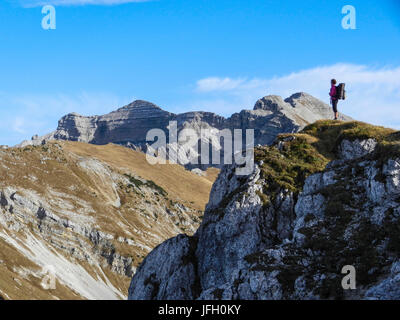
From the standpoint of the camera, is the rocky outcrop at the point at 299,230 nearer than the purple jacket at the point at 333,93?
Yes

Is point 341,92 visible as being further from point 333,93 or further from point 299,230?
point 299,230

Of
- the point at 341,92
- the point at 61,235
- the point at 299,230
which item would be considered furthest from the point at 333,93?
the point at 61,235

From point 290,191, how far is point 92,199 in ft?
509

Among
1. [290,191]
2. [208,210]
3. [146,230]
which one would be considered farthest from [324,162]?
[146,230]

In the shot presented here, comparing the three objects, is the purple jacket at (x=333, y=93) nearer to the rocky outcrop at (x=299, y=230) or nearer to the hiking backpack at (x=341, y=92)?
the hiking backpack at (x=341, y=92)

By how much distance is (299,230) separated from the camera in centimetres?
3294

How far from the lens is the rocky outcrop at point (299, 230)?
2784 centimetres

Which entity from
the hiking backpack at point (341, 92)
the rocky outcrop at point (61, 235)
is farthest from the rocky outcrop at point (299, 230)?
the rocky outcrop at point (61, 235)

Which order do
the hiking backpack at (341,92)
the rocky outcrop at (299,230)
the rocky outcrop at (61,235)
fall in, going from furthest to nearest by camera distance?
1. the rocky outcrop at (61,235)
2. the hiking backpack at (341,92)
3. the rocky outcrop at (299,230)

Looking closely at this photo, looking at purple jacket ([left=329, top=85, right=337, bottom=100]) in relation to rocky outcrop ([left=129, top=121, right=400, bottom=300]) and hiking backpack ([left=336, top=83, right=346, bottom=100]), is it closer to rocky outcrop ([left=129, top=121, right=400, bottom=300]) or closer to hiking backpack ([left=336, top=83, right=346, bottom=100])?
hiking backpack ([left=336, top=83, right=346, bottom=100])

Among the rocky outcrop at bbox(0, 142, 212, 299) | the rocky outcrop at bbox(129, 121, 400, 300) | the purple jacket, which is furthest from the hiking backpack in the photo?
the rocky outcrop at bbox(0, 142, 212, 299)

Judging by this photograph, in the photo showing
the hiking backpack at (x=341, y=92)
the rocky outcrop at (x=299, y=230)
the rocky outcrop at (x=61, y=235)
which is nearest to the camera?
the rocky outcrop at (x=299, y=230)

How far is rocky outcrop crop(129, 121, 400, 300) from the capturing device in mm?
27844
